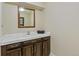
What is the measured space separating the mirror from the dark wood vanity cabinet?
666mm

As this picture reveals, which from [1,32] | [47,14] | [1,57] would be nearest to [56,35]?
[47,14]

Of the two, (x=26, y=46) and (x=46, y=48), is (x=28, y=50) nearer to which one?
(x=26, y=46)

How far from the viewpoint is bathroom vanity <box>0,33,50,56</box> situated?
2.80 meters

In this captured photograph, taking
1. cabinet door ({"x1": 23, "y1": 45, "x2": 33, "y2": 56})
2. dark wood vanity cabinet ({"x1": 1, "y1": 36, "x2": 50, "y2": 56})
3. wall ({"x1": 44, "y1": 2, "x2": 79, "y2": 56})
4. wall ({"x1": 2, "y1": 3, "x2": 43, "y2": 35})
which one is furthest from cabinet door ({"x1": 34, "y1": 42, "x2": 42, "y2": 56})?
wall ({"x1": 44, "y1": 2, "x2": 79, "y2": 56})

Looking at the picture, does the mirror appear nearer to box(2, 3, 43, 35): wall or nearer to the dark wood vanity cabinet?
box(2, 3, 43, 35): wall

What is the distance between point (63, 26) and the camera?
15.1 feet

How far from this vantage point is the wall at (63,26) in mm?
4363

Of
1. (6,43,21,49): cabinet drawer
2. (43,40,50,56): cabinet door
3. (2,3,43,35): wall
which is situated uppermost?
(2,3,43,35): wall

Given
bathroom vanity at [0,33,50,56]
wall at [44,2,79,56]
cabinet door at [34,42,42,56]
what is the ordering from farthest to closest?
wall at [44,2,79,56], cabinet door at [34,42,42,56], bathroom vanity at [0,33,50,56]

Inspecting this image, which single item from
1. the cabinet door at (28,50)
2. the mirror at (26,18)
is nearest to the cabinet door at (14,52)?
the cabinet door at (28,50)

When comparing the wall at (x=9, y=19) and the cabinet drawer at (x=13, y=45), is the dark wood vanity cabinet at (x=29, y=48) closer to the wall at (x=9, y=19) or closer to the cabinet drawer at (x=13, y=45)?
the cabinet drawer at (x=13, y=45)

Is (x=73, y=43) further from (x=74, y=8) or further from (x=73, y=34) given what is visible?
(x=74, y=8)

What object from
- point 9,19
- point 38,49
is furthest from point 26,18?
point 38,49

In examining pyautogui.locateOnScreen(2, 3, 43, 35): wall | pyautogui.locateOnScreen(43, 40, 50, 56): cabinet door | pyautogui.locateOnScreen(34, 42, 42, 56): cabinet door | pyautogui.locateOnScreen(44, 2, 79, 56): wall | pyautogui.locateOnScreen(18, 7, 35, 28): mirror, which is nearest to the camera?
pyautogui.locateOnScreen(2, 3, 43, 35): wall
